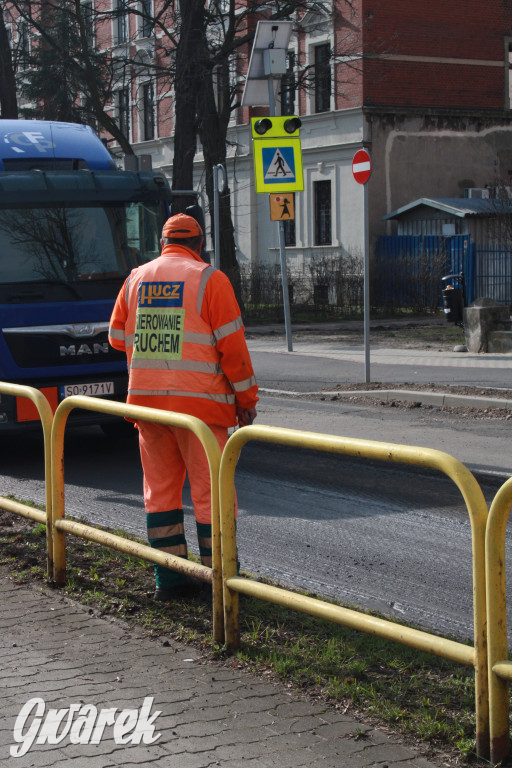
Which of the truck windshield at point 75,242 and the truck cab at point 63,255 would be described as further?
the truck windshield at point 75,242

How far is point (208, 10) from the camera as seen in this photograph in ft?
86.1

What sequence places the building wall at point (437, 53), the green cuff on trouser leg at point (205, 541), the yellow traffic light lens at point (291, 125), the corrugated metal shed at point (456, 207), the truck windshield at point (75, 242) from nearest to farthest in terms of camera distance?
the green cuff on trouser leg at point (205, 541)
the truck windshield at point (75, 242)
the yellow traffic light lens at point (291, 125)
the corrugated metal shed at point (456, 207)
the building wall at point (437, 53)

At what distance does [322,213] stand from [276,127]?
20.6m

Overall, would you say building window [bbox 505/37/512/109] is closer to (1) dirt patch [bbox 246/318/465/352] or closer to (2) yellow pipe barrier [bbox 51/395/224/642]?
(1) dirt patch [bbox 246/318/465/352]

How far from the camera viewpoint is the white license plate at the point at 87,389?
9547 mm

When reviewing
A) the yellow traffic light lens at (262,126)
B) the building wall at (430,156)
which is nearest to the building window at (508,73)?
the building wall at (430,156)

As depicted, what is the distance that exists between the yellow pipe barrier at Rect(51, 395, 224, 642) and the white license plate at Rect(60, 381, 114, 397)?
3876mm

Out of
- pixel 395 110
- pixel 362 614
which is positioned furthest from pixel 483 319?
pixel 395 110

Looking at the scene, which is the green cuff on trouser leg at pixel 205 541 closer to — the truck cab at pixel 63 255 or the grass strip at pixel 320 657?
the grass strip at pixel 320 657

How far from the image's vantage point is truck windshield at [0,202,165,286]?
9.66 m

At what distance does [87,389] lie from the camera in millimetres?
9570

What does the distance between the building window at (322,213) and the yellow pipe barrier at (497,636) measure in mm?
34633

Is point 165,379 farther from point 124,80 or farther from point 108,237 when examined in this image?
point 124,80

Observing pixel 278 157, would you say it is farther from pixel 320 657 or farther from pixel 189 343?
pixel 320 657
